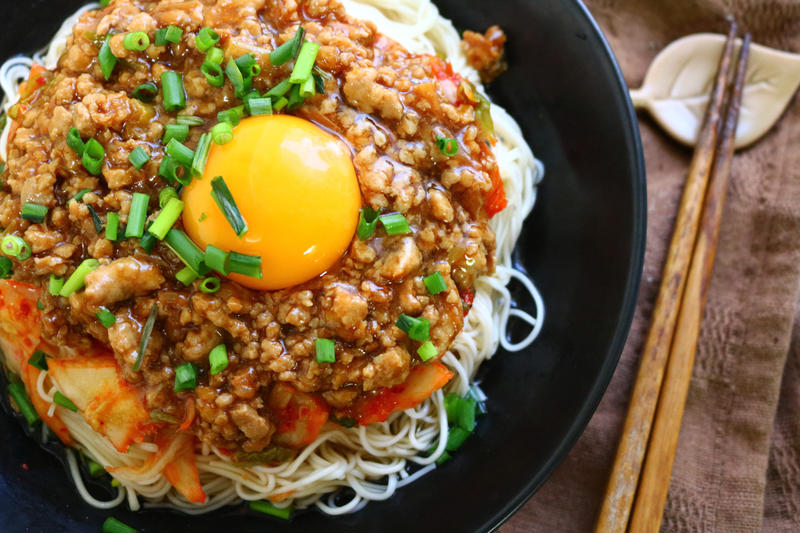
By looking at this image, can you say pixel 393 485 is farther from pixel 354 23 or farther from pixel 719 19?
pixel 719 19

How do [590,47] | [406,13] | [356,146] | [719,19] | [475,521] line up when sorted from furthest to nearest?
[719,19] < [406,13] < [590,47] < [475,521] < [356,146]

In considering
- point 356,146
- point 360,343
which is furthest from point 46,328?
point 356,146

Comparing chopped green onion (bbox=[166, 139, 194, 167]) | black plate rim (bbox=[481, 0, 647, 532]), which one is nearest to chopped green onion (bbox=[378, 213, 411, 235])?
chopped green onion (bbox=[166, 139, 194, 167])

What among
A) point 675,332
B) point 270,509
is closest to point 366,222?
point 270,509

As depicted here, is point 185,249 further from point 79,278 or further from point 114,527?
point 114,527

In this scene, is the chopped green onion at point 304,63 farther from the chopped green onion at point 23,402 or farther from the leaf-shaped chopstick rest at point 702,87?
the leaf-shaped chopstick rest at point 702,87

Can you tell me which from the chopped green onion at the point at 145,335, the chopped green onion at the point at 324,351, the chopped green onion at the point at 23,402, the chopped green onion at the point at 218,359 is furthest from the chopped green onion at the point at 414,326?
the chopped green onion at the point at 23,402

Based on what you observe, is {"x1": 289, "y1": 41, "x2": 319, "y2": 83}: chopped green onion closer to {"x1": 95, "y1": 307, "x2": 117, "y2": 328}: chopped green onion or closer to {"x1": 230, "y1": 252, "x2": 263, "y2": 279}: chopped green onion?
{"x1": 230, "y1": 252, "x2": 263, "y2": 279}: chopped green onion
